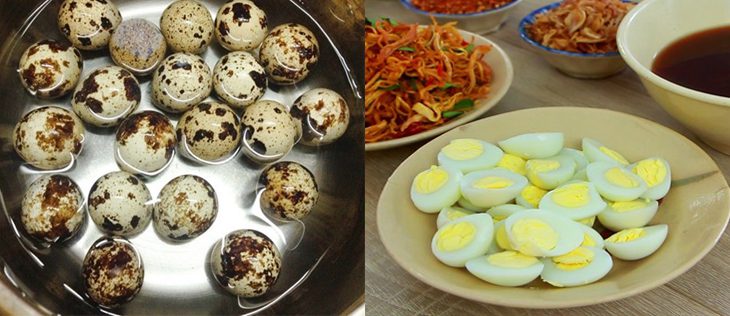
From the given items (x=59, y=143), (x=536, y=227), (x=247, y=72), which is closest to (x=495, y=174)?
(x=536, y=227)

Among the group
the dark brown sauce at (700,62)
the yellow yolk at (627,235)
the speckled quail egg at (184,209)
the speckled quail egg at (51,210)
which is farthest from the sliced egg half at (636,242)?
the speckled quail egg at (51,210)

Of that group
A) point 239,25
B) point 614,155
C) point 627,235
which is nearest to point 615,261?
point 627,235

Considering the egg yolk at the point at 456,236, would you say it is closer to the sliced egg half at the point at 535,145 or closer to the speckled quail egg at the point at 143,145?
the sliced egg half at the point at 535,145

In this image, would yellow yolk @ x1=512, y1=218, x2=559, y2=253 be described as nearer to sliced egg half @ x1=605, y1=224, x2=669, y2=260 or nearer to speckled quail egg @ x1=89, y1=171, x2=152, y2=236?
sliced egg half @ x1=605, y1=224, x2=669, y2=260

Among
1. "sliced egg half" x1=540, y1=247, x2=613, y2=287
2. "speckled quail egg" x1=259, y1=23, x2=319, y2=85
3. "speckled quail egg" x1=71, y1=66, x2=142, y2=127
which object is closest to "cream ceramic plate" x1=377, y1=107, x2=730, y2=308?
"sliced egg half" x1=540, y1=247, x2=613, y2=287

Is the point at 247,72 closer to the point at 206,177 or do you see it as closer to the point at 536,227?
the point at 206,177
